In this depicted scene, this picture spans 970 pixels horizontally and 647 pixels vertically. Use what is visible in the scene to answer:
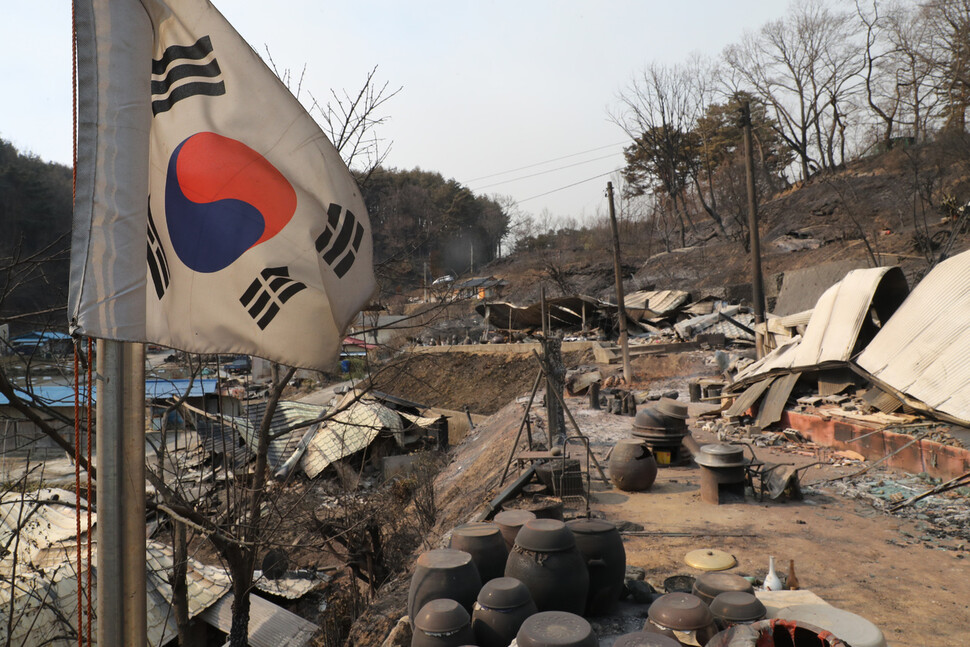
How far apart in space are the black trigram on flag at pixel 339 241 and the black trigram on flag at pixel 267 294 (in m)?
0.25

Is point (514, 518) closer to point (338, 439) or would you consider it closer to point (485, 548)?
point (485, 548)

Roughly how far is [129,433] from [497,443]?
11613 mm

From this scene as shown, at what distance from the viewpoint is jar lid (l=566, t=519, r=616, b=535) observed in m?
5.13


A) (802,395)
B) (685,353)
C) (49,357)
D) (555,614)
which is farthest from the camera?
(685,353)

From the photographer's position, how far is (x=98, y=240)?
214 cm

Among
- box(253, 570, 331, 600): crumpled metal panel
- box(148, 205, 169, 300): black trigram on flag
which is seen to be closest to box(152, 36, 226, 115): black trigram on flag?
box(148, 205, 169, 300): black trigram on flag

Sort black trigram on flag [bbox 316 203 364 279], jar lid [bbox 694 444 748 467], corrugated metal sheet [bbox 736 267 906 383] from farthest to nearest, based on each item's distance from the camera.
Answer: corrugated metal sheet [bbox 736 267 906 383]
jar lid [bbox 694 444 748 467]
black trigram on flag [bbox 316 203 364 279]

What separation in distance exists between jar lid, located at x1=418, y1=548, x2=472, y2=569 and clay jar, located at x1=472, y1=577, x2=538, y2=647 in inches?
16.0

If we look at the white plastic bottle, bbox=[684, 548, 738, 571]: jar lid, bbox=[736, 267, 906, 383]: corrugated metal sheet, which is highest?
bbox=[736, 267, 906, 383]: corrugated metal sheet

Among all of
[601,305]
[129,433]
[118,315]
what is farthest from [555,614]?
[601,305]

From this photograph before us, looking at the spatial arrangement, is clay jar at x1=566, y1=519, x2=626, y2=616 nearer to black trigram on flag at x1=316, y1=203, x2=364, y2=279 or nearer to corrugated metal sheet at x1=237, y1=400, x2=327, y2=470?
black trigram on flag at x1=316, y1=203, x2=364, y2=279

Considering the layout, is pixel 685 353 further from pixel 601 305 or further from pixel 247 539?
pixel 247 539

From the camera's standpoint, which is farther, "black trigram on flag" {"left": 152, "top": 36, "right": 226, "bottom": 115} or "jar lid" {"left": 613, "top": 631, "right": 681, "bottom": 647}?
"jar lid" {"left": 613, "top": 631, "right": 681, "bottom": 647}

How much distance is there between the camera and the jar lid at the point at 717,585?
14.5ft
